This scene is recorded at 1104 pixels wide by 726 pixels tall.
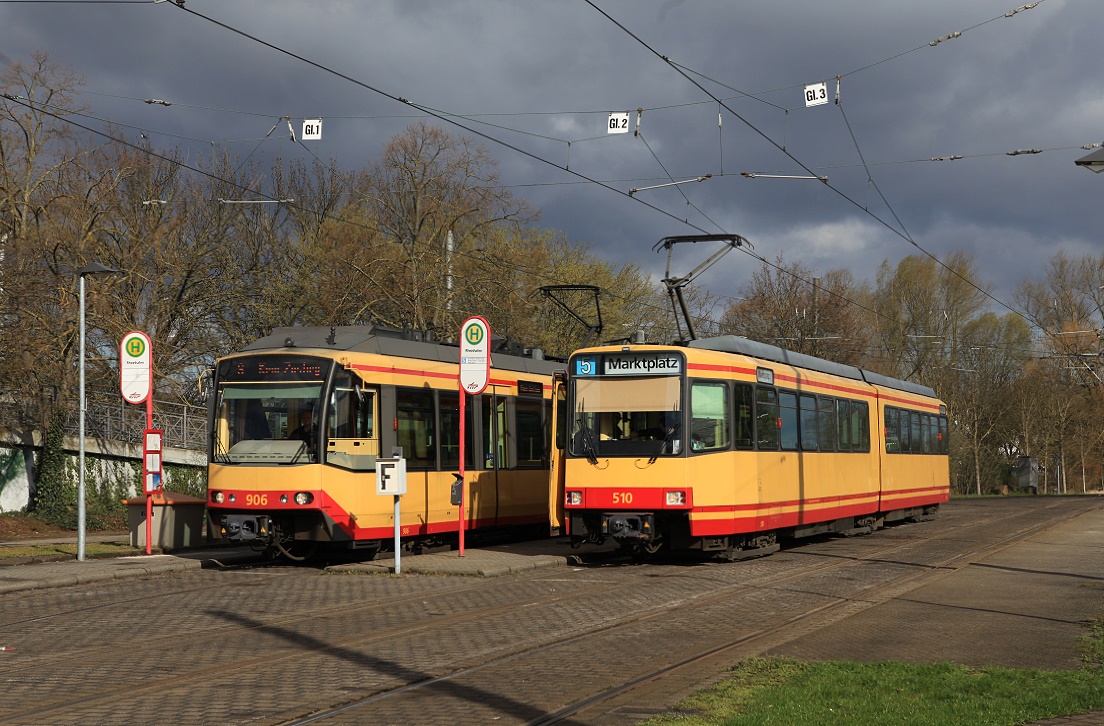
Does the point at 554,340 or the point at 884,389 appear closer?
the point at 884,389

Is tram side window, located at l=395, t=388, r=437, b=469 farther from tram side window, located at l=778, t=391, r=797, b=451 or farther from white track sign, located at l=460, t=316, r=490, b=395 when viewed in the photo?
tram side window, located at l=778, t=391, r=797, b=451

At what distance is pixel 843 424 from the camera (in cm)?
2233

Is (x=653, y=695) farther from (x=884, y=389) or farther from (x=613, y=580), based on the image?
(x=884, y=389)

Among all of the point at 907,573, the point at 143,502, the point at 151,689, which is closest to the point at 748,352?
the point at 907,573

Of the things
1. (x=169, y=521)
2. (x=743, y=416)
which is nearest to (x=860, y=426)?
(x=743, y=416)

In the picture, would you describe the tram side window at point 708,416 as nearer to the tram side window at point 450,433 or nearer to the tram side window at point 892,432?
the tram side window at point 450,433

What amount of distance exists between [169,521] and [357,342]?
556cm

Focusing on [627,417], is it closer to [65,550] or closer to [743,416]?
[743,416]

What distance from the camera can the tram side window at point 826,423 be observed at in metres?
21.0

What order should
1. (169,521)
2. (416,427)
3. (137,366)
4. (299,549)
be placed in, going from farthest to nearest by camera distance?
(169,521) < (137,366) < (416,427) < (299,549)

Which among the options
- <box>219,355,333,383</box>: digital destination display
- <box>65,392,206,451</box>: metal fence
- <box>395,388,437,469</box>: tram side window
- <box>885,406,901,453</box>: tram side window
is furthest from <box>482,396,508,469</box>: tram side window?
<box>65,392,206,451</box>: metal fence

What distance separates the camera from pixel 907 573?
16.2 m

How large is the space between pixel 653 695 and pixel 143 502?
1468 cm

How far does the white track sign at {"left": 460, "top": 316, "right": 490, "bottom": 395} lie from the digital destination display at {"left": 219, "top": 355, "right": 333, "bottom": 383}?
2191mm
